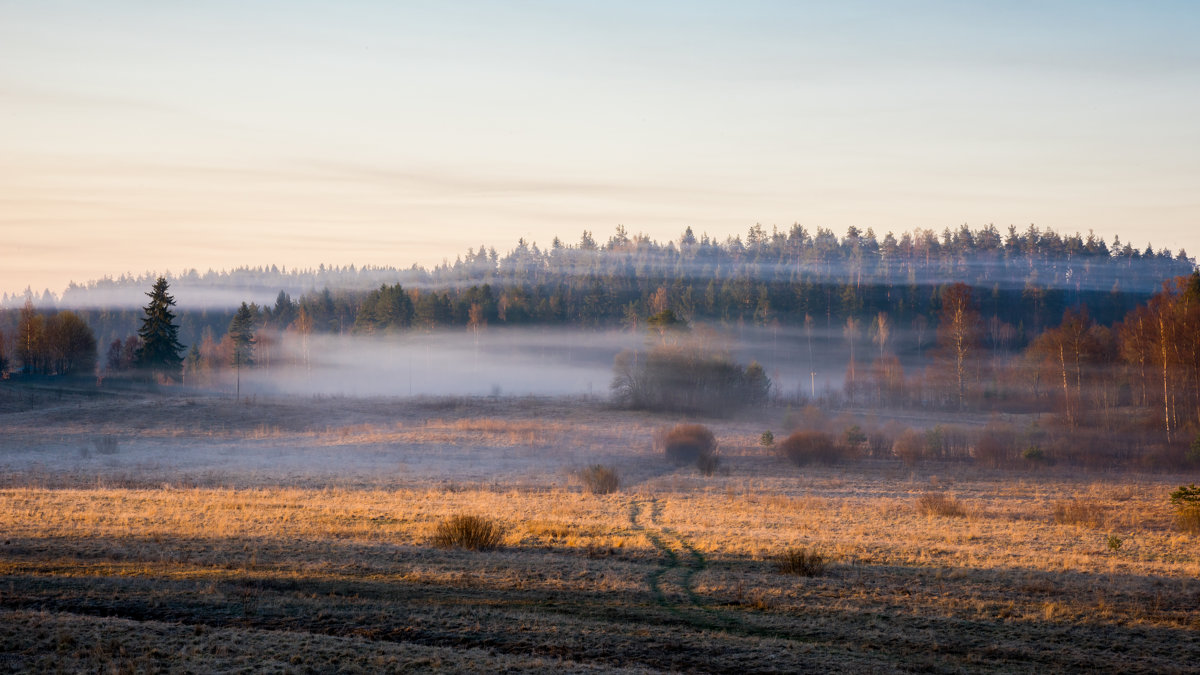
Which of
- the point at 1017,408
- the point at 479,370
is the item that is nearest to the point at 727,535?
the point at 1017,408

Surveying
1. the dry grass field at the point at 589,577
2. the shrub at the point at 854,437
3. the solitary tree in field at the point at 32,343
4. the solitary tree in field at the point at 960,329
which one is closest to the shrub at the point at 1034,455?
the shrub at the point at 854,437

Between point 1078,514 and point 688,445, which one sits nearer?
point 1078,514

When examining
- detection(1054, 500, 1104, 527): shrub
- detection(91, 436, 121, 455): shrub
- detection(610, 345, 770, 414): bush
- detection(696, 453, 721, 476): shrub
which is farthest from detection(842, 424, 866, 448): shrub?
detection(91, 436, 121, 455): shrub

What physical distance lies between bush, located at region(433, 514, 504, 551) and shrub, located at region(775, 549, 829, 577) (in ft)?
22.1

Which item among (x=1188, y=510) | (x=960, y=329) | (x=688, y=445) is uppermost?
A: (x=960, y=329)

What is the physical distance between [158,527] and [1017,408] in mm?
80159

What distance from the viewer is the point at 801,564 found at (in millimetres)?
17594

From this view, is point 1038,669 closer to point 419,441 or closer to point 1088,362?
point 419,441

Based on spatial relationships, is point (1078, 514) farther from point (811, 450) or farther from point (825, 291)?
point (825, 291)

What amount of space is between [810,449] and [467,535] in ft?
109

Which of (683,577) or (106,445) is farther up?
(683,577)

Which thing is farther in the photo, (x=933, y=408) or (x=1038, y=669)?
(x=933, y=408)

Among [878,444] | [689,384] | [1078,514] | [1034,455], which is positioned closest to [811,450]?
[878,444]

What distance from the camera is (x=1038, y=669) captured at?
11125 millimetres
